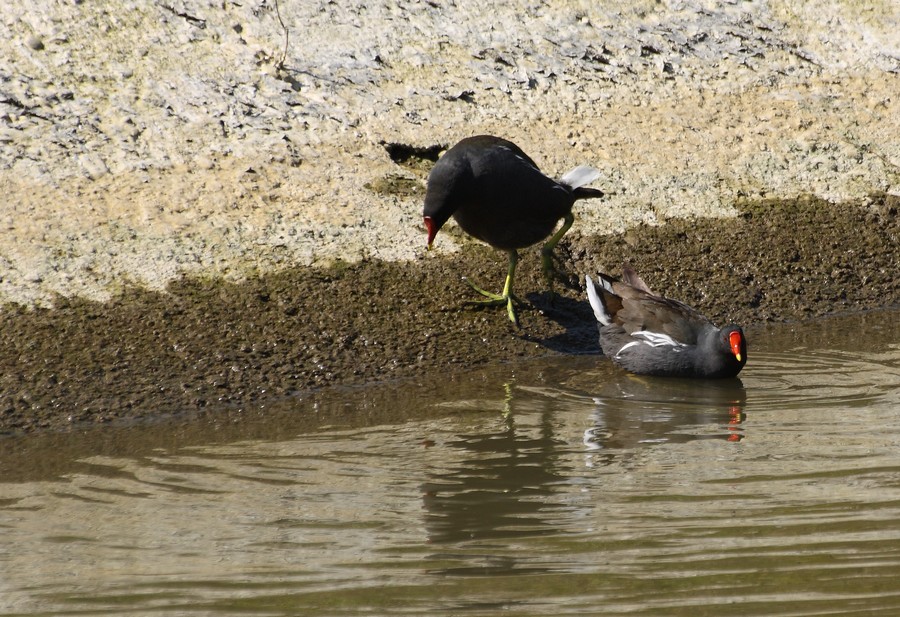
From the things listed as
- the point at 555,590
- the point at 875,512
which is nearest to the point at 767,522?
the point at 875,512

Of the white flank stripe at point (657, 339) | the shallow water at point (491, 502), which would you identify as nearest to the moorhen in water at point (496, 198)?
the white flank stripe at point (657, 339)

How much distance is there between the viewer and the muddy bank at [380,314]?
5.91 meters

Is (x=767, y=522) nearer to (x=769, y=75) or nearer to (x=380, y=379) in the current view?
(x=380, y=379)

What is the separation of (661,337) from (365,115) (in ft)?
8.76

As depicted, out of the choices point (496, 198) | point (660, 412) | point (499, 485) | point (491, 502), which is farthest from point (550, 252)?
point (491, 502)

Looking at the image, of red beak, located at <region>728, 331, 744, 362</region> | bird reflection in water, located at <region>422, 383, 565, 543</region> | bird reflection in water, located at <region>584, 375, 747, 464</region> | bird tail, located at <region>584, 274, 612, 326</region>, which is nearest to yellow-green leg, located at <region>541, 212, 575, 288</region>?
bird tail, located at <region>584, 274, 612, 326</region>

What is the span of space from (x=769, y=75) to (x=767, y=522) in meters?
5.39

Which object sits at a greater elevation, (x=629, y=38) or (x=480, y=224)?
(x=629, y=38)

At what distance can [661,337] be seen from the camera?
6324 mm

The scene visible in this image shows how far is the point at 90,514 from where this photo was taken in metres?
4.47

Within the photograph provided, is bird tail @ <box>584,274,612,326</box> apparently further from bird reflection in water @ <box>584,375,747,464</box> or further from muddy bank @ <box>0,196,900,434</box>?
bird reflection in water @ <box>584,375,747,464</box>

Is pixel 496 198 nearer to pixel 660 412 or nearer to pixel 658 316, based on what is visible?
pixel 658 316

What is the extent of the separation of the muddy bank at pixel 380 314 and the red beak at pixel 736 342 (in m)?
0.93

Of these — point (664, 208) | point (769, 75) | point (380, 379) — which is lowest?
point (380, 379)
